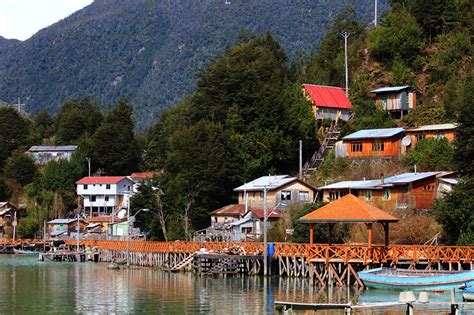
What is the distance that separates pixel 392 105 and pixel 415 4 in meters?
17.1

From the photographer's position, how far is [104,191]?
138 meters

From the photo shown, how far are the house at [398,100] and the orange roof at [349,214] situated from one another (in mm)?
41485

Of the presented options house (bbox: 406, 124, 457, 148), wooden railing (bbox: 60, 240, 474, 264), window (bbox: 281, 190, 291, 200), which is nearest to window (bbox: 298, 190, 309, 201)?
window (bbox: 281, 190, 291, 200)

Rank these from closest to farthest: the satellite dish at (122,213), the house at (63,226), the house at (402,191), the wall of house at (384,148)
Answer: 1. the house at (402,191)
2. the wall of house at (384,148)
3. the satellite dish at (122,213)
4. the house at (63,226)

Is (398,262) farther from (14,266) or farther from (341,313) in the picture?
(14,266)

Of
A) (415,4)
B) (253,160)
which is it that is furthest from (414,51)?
(253,160)

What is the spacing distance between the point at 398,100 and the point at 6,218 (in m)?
64.8

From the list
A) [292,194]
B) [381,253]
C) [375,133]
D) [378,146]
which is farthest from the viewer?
[375,133]

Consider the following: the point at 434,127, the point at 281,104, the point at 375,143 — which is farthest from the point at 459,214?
the point at 281,104

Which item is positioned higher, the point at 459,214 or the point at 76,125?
the point at 76,125

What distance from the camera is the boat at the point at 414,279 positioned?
2186 inches

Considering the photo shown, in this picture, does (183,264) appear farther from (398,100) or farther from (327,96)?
(327,96)

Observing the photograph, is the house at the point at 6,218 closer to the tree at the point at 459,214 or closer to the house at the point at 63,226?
the house at the point at 63,226

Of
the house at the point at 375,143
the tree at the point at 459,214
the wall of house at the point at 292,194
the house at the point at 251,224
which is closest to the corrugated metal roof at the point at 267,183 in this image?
the wall of house at the point at 292,194
